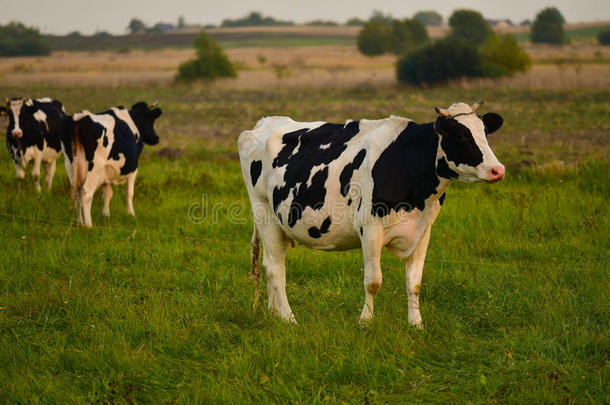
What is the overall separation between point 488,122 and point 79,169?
7.28 meters

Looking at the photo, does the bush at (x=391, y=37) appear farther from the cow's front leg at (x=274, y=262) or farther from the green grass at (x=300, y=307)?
the cow's front leg at (x=274, y=262)

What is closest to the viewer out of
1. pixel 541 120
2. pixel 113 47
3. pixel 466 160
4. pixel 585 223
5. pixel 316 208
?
pixel 466 160

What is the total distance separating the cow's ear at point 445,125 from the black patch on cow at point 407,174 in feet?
0.89

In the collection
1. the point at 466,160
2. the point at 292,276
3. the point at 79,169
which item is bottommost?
the point at 292,276

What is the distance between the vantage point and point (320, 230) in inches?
243

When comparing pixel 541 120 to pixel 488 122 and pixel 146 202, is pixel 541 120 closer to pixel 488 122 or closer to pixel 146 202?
pixel 146 202

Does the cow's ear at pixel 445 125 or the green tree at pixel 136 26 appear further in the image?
the green tree at pixel 136 26

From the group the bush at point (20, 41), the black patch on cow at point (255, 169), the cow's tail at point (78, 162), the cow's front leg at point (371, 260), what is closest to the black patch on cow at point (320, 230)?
the cow's front leg at point (371, 260)

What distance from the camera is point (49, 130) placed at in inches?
561

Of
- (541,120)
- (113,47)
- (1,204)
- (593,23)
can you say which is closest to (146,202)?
(1,204)

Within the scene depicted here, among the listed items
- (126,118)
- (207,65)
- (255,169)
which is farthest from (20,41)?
(255,169)

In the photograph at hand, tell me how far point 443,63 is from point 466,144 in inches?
1839

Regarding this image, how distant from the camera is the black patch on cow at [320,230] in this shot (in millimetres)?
6113

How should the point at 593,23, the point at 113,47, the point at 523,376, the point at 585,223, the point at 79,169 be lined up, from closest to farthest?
1. the point at 523,376
2. the point at 585,223
3. the point at 79,169
4. the point at 113,47
5. the point at 593,23
